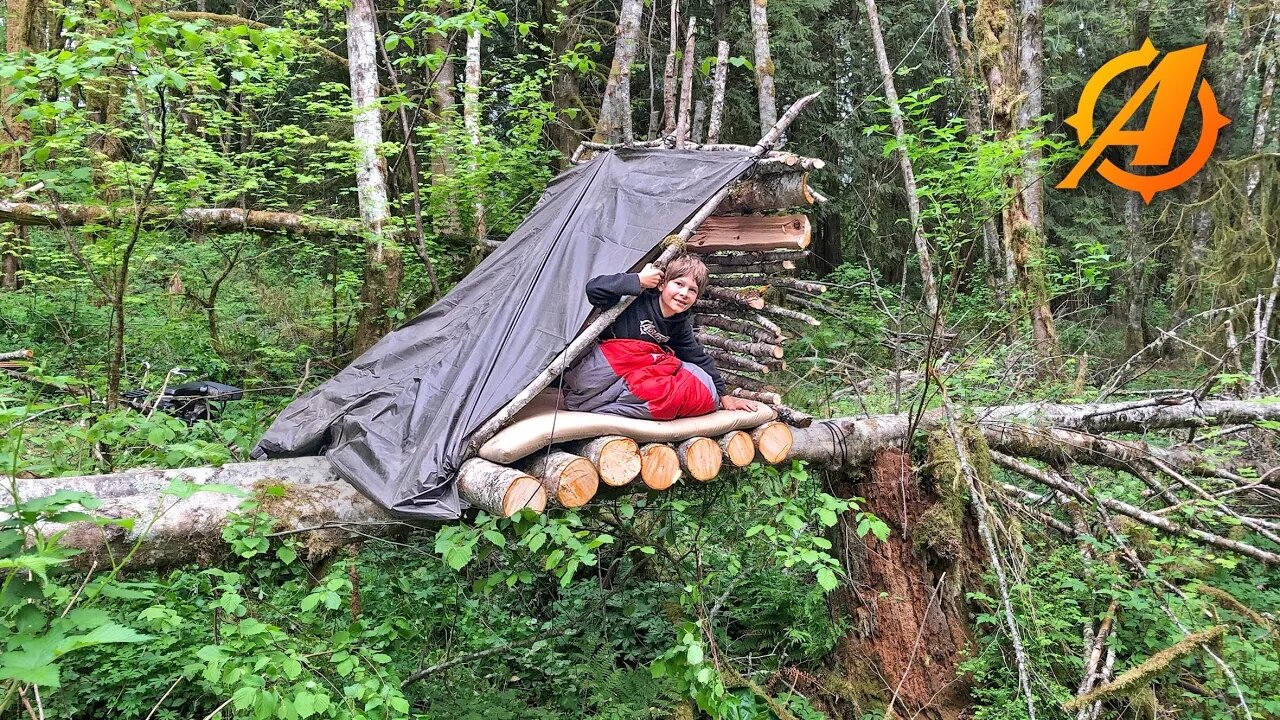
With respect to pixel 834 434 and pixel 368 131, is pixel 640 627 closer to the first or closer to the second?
pixel 834 434

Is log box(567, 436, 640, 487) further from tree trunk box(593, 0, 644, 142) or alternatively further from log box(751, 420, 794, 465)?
tree trunk box(593, 0, 644, 142)

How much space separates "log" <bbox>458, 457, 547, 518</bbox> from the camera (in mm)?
2783

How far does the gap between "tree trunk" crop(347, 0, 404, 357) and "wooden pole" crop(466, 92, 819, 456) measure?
3.38 m

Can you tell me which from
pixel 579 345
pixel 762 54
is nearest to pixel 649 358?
pixel 579 345

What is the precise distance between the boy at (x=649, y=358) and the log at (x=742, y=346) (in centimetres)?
58

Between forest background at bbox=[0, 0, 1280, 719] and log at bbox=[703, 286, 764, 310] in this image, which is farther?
log at bbox=[703, 286, 764, 310]

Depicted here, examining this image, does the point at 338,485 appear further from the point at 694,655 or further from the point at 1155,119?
the point at 1155,119

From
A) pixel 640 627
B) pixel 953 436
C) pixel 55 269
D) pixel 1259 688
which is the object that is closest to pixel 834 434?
pixel 953 436

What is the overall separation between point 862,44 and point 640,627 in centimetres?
985

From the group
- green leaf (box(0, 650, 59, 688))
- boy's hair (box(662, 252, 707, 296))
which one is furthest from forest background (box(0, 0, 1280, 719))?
boy's hair (box(662, 252, 707, 296))

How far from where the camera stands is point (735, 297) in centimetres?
443

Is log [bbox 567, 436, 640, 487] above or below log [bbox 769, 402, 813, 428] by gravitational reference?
above

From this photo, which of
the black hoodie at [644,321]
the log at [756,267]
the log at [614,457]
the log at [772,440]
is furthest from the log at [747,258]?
the log at [614,457]

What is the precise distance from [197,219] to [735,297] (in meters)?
5.06
